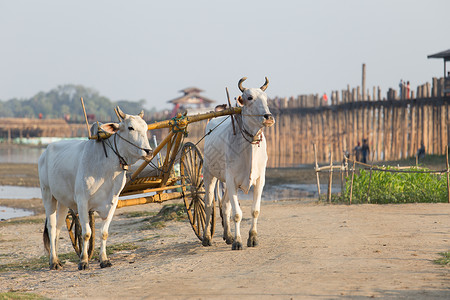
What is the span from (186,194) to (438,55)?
789 inches

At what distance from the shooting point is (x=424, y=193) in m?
14.9

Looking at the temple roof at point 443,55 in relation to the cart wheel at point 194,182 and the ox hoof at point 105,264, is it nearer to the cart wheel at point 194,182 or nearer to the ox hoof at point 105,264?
the cart wheel at point 194,182

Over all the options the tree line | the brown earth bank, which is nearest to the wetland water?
the brown earth bank

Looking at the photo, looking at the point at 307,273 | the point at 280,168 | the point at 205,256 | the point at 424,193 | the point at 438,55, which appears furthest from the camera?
the point at 280,168

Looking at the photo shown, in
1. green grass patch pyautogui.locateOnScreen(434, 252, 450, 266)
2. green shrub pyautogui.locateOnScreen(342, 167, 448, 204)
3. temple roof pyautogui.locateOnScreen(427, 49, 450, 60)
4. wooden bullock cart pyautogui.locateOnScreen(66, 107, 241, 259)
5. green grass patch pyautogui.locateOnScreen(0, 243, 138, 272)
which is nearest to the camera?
green grass patch pyautogui.locateOnScreen(434, 252, 450, 266)

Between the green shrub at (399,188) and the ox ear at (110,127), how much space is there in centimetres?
794

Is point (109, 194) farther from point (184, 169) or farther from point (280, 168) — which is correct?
point (280, 168)

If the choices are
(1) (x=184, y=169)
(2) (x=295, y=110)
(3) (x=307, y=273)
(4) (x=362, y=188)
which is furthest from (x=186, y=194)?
(2) (x=295, y=110)

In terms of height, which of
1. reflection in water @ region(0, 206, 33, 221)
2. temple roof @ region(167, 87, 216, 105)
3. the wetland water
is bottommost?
the wetland water

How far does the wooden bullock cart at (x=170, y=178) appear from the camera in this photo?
942cm

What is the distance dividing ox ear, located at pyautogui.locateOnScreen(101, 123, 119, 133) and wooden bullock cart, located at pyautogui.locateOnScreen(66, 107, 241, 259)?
0.54 m

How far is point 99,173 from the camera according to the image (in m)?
8.90

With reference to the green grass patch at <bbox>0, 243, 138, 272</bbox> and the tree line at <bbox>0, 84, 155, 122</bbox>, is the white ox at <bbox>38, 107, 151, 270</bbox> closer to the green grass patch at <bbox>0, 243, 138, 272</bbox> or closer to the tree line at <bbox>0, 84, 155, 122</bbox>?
the green grass patch at <bbox>0, 243, 138, 272</bbox>

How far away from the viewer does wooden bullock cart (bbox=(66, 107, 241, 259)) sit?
30.9 feet
